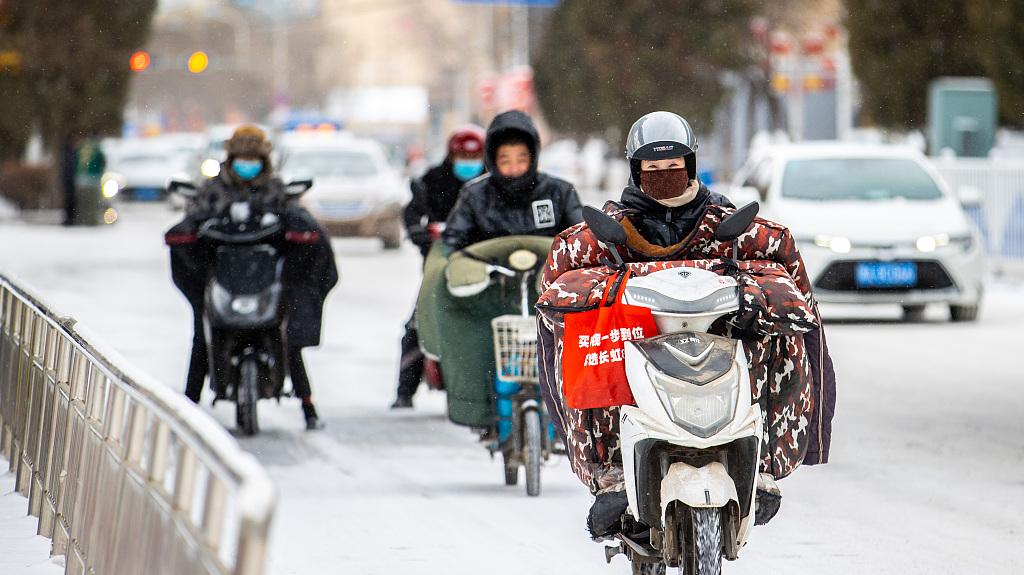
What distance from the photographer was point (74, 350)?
7.05m

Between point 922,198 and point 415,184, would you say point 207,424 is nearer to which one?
point 415,184

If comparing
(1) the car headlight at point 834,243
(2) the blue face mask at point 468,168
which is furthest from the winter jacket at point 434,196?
(1) the car headlight at point 834,243

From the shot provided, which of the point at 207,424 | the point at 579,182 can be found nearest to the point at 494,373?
the point at 207,424

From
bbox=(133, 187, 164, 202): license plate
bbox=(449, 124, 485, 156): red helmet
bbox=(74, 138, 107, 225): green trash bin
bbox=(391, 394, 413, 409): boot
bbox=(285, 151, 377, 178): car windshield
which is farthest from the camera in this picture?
bbox=(133, 187, 164, 202): license plate

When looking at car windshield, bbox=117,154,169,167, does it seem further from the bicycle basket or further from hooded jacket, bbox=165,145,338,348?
the bicycle basket

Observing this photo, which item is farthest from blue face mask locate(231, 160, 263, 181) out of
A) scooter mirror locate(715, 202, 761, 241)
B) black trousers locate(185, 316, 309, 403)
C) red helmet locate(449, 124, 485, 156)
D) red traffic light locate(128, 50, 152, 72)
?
red traffic light locate(128, 50, 152, 72)

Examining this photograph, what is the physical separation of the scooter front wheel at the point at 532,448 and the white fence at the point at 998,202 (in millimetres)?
15399

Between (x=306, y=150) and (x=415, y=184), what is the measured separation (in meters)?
20.8

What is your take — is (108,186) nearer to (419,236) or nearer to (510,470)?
(419,236)

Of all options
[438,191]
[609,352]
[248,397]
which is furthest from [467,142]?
[609,352]

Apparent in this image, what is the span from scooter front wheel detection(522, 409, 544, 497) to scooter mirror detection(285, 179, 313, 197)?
2720mm

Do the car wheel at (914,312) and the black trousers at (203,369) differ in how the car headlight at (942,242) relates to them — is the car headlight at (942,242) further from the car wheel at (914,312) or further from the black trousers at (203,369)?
the black trousers at (203,369)

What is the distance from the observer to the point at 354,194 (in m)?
31.2

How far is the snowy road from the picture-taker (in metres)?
7.79
